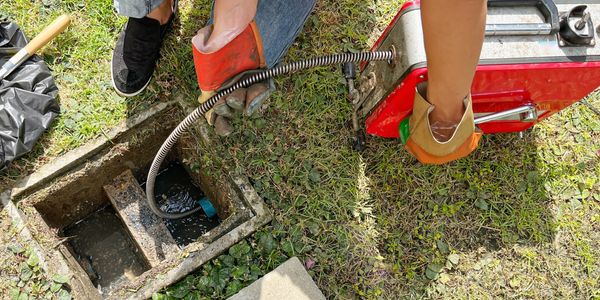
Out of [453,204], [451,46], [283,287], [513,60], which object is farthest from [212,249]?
[513,60]

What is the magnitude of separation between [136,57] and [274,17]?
876 millimetres

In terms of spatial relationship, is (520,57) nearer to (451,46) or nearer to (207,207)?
(451,46)

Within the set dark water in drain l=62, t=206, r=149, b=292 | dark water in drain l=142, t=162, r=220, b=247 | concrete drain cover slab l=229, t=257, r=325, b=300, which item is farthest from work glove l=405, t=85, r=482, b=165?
dark water in drain l=62, t=206, r=149, b=292

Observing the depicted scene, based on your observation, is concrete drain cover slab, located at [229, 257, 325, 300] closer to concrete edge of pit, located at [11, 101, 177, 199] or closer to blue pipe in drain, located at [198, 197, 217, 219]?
blue pipe in drain, located at [198, 197, 217, 219]

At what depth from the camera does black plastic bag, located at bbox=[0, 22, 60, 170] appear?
235 centimetres

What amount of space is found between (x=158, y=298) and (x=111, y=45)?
1.38 m


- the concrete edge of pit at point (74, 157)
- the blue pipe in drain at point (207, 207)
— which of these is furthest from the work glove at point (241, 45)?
the blue pipe in drain at point (207, 207)

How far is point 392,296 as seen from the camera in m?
2.41

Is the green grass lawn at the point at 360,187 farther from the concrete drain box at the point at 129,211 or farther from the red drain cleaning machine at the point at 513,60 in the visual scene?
the red drain cleaning machine at the point at 513,60

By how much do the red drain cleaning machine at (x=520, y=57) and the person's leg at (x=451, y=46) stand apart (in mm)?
162

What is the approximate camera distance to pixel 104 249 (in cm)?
277

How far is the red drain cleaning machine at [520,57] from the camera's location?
1992mm

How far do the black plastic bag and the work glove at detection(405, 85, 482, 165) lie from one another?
69.7 inches

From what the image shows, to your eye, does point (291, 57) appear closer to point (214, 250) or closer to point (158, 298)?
point (214, 250)
